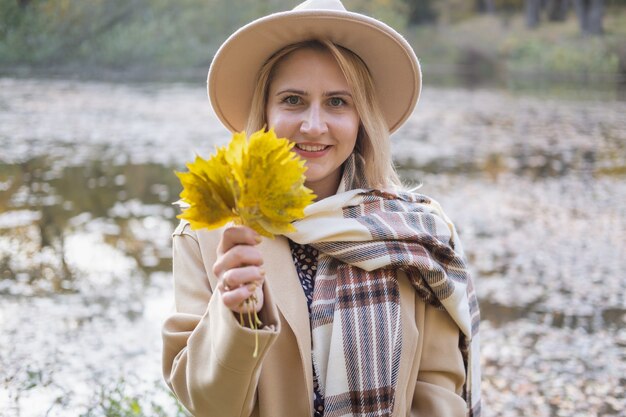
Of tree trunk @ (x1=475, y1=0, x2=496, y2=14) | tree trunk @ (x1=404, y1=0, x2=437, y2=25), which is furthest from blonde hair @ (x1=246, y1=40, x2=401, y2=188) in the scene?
tree trunk @ (x1=475, y1=0, x2=496, y2=14)

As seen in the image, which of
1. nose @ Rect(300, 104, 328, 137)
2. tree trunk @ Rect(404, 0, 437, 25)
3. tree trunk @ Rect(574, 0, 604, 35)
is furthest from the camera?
tree trunk @ Rect(404, 0, 437, 25)

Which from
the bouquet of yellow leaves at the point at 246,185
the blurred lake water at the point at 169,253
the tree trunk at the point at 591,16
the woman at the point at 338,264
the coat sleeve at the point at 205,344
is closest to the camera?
the bouquet of yellow leaves at the point at 246,185

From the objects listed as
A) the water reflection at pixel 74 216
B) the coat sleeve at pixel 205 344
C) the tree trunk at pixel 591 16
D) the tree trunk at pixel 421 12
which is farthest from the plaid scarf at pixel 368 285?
the tree trunk at pixel 421 12

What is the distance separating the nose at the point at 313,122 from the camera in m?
1.89

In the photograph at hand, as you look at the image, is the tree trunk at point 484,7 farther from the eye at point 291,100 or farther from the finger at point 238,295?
the finger at point 238,295

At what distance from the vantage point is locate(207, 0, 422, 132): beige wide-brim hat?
1942 mm

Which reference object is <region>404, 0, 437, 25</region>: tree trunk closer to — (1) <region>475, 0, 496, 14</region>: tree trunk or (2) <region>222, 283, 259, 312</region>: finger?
(1) <region>475, 0, 496, 14</region>: tree trunk

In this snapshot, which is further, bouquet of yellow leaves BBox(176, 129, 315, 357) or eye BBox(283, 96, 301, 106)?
eye BBox(283, 96, 301, 106)

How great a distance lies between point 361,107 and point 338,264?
0.43 metres

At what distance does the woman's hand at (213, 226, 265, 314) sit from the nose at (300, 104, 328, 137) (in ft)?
A: 1.81

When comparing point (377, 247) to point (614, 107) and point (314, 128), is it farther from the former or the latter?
point (614, 107)

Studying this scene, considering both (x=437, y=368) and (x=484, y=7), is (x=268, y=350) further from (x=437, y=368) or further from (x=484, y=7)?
(x=484, y=7)

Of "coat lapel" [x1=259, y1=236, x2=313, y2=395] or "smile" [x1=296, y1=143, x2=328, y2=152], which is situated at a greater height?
"smile" [x1=296, y1=143, x2=328, y2=152]

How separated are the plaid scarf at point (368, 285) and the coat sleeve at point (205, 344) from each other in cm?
24
